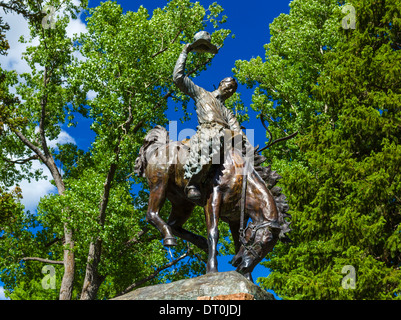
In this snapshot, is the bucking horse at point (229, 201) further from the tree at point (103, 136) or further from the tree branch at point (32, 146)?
the tree branch at point (32, 146)

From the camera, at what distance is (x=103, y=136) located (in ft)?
68.8

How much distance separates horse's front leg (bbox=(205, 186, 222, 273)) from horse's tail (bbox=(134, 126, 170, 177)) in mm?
1490

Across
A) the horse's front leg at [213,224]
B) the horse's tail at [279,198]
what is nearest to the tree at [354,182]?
the horse's tail at [279,198]

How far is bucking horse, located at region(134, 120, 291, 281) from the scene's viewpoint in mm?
7941

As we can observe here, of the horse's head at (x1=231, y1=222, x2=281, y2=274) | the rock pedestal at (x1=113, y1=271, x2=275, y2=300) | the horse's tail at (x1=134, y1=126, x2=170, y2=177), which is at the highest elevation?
the horse's tail at (x1=134, y1=126, x2=170, y2=177)

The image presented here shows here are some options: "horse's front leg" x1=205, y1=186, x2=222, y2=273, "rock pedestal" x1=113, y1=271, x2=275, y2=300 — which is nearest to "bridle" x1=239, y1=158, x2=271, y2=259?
"horse's front leg" x1=205, y1=186, x2=222, y2=273

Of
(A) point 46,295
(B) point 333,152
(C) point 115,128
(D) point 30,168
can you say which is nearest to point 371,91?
(B) point 333,152

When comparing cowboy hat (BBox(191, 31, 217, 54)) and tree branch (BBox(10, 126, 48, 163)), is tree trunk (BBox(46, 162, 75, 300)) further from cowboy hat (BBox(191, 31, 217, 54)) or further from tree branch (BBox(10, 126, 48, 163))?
cowboy hat (BBox(191, 31, 217, 54))

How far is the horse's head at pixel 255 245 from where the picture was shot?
25.7 feet

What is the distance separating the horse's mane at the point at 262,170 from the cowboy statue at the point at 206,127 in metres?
0.48

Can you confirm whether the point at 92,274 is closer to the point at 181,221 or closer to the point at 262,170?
the point at 181,221

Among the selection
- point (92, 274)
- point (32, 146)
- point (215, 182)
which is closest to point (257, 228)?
point (215, 182)

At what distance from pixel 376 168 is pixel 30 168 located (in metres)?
14.8
